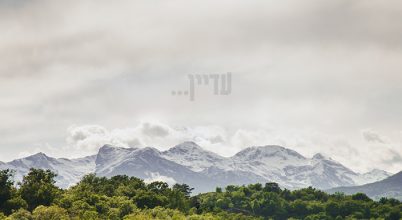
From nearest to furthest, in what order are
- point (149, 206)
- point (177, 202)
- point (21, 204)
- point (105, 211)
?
point (21, 204) < point (105, 211) < point (149, 206) < point (177, 202)

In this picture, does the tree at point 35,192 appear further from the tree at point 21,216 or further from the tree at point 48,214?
the tree at point 48,214

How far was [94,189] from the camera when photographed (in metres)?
183

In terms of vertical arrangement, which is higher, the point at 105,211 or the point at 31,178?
the point at 31,178

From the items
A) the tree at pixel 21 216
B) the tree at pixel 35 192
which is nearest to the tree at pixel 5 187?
the tree at pixel 35 192

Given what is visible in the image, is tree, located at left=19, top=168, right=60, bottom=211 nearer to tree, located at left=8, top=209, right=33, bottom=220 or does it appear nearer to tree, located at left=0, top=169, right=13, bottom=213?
tree, located at left=0, top=169, right=13, bottom=213

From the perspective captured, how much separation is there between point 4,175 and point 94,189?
52.5m

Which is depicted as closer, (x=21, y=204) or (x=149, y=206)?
(x=21, y=204)

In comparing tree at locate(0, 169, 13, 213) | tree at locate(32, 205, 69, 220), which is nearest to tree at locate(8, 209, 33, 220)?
tree at locate(32, 205, 69, 220)

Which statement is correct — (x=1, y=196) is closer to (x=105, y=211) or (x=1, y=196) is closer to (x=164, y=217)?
(x=105, y=211)

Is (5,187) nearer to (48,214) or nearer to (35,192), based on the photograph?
(35,192)

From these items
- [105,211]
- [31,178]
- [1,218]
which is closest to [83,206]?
[105,211]

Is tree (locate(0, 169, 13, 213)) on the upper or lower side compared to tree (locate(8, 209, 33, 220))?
upper

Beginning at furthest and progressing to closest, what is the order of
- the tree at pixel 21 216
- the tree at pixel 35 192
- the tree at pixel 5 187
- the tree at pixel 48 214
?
the tree at pixel 35 192 → the tree at pixel 5 187 → the tree at pixel 48 214 → the tree at pixel 21 216

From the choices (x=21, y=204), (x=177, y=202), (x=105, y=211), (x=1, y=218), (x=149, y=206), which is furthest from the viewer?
(x=177, y=202)
